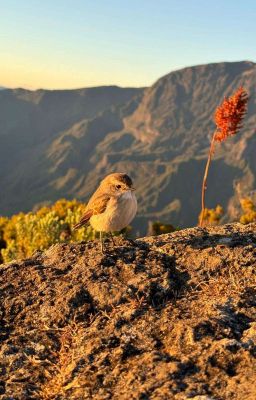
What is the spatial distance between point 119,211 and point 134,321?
2.20 m

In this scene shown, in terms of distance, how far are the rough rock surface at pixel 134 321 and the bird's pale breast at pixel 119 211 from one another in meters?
0.34

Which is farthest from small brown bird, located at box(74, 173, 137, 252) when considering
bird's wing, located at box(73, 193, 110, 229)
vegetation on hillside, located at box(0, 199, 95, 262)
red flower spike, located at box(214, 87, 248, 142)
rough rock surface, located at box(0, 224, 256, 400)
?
vegetation on hillside, located at box(0, 199, 95, 262)

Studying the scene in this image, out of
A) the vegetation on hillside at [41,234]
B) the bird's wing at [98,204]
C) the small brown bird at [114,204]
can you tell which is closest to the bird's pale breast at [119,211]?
the small brown bird at [114,204]

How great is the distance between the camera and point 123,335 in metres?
4.37

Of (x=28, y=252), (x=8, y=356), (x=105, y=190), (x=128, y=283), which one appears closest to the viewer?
(x=8, y=356)

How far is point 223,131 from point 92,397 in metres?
9.46

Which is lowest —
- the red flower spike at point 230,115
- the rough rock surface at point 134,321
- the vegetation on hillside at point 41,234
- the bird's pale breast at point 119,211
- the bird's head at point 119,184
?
the vegetation on hillside at point 41,234

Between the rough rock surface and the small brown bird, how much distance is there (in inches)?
14.0

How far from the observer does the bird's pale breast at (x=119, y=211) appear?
649 centimetres

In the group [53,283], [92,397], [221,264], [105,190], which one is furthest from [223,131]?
[92,397]

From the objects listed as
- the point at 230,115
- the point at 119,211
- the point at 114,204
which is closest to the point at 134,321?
the point at 119,211

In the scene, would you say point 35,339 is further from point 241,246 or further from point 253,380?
point 241,246

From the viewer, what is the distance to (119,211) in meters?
6.48

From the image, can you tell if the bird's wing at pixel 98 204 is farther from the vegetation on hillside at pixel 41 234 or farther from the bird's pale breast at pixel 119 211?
the vegetation on hillside at pixel 41 234
